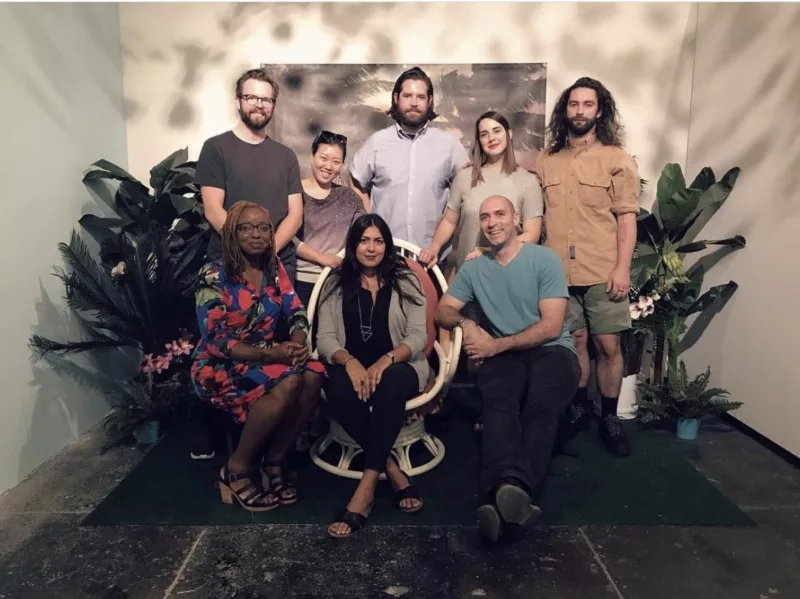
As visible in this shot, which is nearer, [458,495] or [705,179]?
[458,495]

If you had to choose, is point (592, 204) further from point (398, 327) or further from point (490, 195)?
point (398, 327)

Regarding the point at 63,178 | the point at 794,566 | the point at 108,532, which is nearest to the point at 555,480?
the point at 794,566

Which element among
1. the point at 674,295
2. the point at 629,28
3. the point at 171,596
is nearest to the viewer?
the point at 171,596

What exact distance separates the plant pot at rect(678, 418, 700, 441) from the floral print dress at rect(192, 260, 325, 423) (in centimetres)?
177

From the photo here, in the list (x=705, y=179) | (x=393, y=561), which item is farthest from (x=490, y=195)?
(x=393, y=561)

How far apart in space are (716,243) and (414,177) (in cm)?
157

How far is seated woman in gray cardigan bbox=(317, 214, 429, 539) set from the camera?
2.23 meters

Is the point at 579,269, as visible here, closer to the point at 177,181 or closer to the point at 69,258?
the point at 177,181

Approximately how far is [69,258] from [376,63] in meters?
1.90

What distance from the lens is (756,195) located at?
2930mm

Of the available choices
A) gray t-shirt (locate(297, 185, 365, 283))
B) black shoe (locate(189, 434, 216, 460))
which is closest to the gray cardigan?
gray t-shirt (locate(297, 185, 365, 283))

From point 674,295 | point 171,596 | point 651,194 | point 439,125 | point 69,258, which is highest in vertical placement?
point 439,125

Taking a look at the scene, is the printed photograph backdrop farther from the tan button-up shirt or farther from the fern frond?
the fern frond

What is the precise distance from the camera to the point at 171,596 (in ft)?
5.79
